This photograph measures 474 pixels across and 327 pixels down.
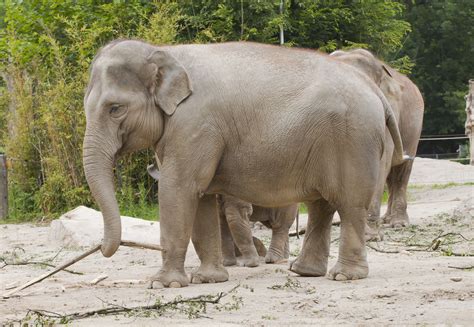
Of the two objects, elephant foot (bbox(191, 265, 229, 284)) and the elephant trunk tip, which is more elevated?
the elephant trunk tip

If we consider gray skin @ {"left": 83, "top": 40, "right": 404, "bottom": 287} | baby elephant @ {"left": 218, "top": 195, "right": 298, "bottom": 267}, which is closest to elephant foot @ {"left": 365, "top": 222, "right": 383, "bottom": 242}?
baby elephant @ {"left": 218, "top": 195, "right": 298, "bottom": 267}

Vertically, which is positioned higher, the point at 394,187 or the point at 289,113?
the point at 289,113

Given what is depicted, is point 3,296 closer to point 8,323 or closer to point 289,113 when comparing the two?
point 8,323

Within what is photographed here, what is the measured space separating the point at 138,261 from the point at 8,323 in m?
4.04

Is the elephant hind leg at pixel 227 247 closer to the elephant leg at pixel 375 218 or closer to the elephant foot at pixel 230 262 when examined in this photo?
the elephant foot at pixel 230 262

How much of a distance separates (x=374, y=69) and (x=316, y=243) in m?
3.60

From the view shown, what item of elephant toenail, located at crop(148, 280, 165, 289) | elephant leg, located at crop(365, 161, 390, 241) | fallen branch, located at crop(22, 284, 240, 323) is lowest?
elephant leg, located at crop(365, 161, 390, 241)

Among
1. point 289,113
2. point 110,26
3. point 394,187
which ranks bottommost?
point 394,187

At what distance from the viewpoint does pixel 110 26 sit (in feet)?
54.8

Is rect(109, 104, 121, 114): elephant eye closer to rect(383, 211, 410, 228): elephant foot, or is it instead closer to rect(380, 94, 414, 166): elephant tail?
rect(380, 94, 414, 166): elephant tail

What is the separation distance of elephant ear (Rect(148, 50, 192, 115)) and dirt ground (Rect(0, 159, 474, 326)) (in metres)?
1.41

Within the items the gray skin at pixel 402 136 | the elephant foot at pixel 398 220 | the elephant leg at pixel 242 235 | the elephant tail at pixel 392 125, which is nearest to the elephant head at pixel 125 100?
the elephant leg at pixel 242 235

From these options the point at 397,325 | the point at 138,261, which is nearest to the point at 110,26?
the point at 138,261

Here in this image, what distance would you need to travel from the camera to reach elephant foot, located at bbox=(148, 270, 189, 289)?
7969mm
